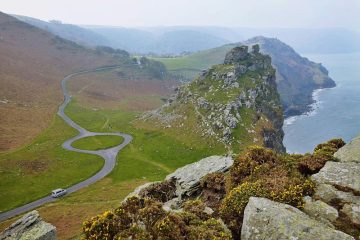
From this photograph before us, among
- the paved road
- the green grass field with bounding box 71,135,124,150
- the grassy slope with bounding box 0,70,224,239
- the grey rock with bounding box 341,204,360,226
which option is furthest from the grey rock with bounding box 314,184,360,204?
the green grass field with bounding box 71,135,124,150

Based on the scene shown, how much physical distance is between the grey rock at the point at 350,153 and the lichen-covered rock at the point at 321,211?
741 cm

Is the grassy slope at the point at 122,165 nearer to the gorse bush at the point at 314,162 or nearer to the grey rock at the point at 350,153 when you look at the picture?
the gorse bush at the point at 314,162

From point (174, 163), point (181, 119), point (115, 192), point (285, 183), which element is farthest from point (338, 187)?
point (181, 119)

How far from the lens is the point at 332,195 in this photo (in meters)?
24.3

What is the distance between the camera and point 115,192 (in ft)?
267

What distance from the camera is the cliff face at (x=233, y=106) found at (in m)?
120

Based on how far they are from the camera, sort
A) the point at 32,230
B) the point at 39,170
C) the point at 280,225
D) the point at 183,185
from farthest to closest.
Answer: the point at 39,170, the point at 183,185, the point at 32,230, the point at 280,225

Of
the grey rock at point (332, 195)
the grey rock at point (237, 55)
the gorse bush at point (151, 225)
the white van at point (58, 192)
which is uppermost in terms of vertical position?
the grey rock at point (237, 55)

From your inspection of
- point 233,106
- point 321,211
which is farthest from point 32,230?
point 233,106

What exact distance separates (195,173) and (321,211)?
59.9 ft

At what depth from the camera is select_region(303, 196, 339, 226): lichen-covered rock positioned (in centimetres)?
2223

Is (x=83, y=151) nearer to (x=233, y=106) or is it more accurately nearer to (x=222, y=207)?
(x=233, y=106)

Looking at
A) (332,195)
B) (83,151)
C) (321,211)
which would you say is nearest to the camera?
(321,211)

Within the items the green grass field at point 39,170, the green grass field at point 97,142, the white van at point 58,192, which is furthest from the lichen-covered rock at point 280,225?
the green grass field at point 97,142
